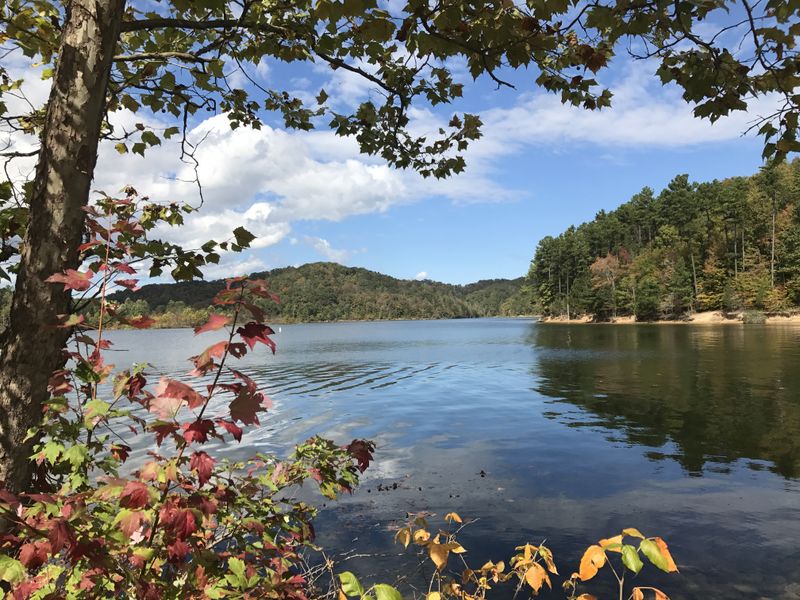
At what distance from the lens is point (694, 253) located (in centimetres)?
10388

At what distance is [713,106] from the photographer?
310 cm

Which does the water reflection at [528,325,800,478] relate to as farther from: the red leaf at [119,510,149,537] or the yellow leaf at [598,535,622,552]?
the red leaf at [119,510,149,537]

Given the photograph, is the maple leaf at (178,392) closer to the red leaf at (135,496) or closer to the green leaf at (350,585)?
the red leaf at (135,496)

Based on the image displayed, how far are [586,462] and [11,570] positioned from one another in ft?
41.6

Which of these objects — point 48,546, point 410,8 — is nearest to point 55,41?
point 410,8

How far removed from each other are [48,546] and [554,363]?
121 feet

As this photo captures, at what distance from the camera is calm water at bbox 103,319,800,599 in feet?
25.3

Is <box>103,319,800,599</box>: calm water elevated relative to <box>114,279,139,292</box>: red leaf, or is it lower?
lower

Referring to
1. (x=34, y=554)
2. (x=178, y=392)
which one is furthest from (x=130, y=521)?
(x=178, y=392)

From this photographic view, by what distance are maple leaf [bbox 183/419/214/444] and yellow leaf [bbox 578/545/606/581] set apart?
77.7 inches

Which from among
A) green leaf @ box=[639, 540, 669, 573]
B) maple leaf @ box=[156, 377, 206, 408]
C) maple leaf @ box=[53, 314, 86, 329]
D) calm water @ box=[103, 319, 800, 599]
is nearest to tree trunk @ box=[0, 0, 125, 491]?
maple leaf @ box=[53, 314, 86, 329]

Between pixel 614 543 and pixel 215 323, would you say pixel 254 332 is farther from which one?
pixel 614 543

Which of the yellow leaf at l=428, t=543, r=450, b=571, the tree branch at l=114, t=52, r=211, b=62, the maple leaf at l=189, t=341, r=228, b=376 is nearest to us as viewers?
the maple leaf at l=189, t=341, r=228, b=376

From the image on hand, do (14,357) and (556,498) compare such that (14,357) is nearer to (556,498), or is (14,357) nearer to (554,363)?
(556,498)
